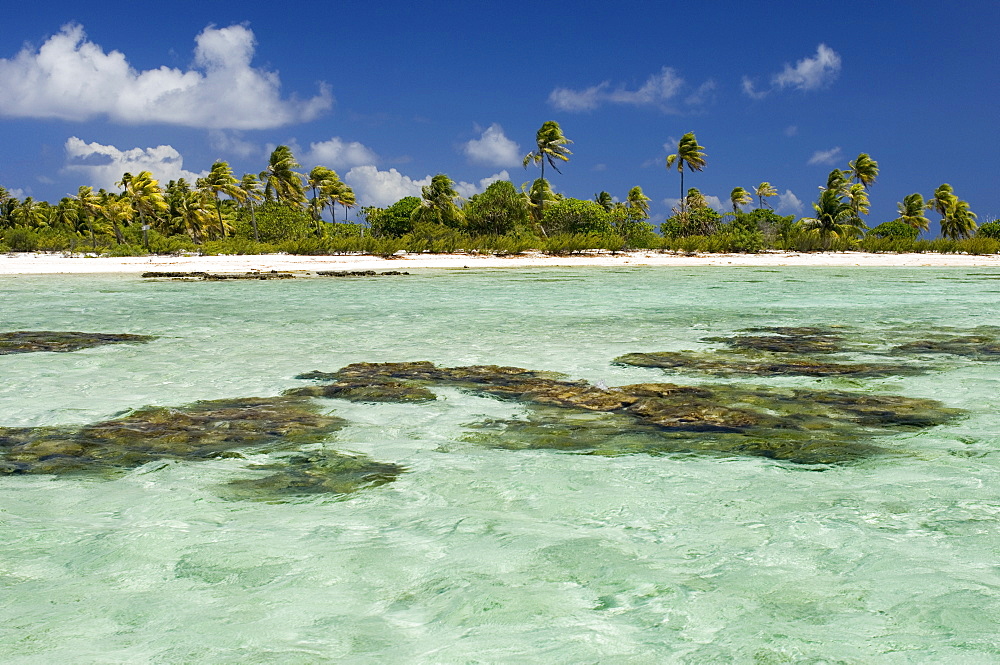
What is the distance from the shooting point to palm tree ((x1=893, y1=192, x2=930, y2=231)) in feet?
223

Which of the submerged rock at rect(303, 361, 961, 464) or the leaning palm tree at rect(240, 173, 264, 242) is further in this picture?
the leaning palm tree at rect(240, 173, 264, 242)

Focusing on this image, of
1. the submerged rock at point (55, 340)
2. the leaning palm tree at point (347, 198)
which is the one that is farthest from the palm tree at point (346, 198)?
the submerged rock at point (55, 340)

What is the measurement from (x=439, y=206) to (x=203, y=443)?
44.4m

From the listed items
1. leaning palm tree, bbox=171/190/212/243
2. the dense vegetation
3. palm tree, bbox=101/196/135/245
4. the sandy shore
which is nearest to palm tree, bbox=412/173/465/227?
the dense vegetation

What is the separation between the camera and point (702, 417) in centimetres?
555

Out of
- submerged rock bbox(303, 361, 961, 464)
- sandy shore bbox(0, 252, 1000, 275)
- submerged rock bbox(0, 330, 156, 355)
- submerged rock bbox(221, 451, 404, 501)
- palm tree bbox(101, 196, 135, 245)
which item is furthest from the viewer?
palm tree bbox(101, 196, 135, 245)

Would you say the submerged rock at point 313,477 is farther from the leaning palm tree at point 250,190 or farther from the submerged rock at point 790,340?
the leaning palm tree at point 250,190

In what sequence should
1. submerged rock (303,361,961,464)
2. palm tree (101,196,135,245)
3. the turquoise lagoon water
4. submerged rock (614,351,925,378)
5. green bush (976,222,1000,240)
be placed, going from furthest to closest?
palm tree (101,196,135,245)
green bush (976,222,1000,240)
submerged rock (614,351,925,378)
submerged rock (303,361,961,464)
the turquoise lagoon water

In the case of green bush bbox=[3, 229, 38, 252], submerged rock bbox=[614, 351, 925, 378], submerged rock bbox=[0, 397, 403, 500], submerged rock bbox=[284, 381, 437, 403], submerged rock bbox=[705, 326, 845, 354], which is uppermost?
green bush bbox=[3, 229, 38, 252]

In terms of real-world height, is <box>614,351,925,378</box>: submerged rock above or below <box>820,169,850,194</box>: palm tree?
below

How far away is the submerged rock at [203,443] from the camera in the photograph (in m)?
4.46

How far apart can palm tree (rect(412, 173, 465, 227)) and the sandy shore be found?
10.2 m

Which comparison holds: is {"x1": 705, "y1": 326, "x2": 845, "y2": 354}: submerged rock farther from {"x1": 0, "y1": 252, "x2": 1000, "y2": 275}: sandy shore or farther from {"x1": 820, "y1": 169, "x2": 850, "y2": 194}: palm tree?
{"x1": 820, "y1": 169, "x2": 850, "y2": 194}: palm tree

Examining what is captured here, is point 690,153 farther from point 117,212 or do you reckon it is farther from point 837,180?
point 117,212
